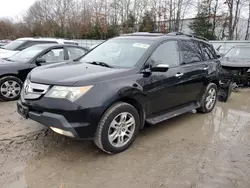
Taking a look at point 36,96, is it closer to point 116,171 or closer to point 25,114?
point 25,114

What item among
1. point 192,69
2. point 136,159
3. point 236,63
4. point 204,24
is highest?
point 204,24

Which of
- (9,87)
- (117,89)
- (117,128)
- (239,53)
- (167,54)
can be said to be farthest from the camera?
(239,53)

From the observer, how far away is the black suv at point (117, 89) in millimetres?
3129

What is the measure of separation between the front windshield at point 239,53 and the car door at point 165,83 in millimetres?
6014

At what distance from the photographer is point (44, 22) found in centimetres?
4375

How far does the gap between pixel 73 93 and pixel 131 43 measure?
5.52ft

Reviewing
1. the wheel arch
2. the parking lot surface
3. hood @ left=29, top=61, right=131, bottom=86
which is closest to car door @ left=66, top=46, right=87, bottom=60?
the parking lot surface

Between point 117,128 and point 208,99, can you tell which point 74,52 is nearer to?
point 208,99

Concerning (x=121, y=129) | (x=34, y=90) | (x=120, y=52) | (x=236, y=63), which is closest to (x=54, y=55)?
(x=120, y=52)

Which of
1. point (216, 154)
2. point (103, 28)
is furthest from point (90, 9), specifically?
point (216, 154)

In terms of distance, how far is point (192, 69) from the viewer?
482 centimetres

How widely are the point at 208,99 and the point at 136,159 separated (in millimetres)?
2918

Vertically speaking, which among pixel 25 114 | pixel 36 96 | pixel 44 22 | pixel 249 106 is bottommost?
pixel 249 106

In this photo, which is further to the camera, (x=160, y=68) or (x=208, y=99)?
(x=208, y=99)
